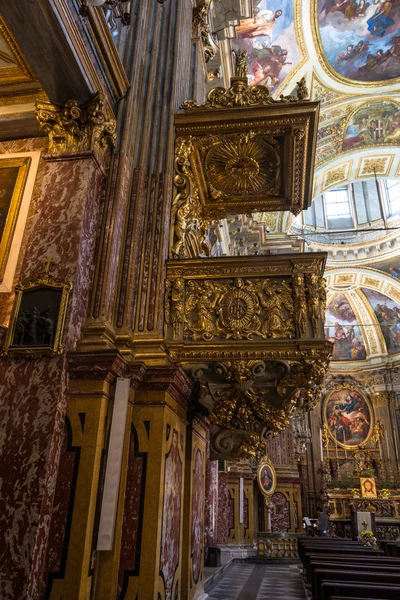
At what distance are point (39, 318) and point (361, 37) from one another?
1590cm

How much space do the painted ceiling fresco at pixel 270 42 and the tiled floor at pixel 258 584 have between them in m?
13.0

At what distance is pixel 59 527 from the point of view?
12.3ft

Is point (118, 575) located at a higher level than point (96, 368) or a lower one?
lower

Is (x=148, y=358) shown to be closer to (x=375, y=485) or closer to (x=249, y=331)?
(x=249, y=331)

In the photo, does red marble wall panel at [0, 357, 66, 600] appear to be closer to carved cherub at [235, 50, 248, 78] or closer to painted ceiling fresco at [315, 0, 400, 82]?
carved cherub at [235, 50, 248, 78]

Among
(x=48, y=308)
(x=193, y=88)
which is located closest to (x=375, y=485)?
(x=193, y=88)

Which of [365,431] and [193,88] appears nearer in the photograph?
[193,88]

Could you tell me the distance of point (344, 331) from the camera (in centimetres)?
2727

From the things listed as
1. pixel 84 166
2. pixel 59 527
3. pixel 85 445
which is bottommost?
pixel 59 527

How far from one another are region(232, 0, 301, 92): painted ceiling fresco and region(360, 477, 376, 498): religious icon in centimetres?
1714

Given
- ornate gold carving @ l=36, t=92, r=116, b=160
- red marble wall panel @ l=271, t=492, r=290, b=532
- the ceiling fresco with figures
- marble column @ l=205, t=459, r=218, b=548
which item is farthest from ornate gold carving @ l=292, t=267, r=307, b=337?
red marble wall panel @ l=271, t=492, r=290, b=532

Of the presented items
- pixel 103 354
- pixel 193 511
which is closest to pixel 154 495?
pixel 103 354

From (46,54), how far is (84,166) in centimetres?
105

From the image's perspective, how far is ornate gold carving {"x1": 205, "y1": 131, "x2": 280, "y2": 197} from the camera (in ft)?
20.0
